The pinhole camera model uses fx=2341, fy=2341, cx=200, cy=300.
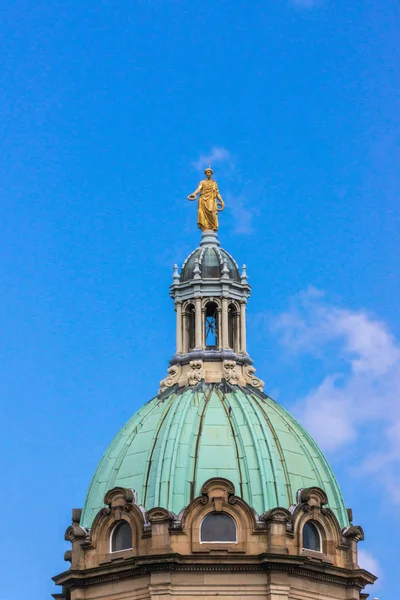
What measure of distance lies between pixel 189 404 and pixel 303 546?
8537 mm

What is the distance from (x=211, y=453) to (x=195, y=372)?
5.91 m

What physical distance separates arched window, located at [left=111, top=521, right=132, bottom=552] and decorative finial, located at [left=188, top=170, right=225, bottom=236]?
55.0 ft

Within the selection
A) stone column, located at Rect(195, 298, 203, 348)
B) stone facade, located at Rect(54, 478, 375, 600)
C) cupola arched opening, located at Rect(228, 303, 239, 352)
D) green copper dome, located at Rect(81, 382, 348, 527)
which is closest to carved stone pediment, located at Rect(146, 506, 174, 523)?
stone facade, located at Rect(54, 478, 375, 600)

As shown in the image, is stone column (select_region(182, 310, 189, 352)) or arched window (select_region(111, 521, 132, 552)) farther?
stone column (select_region(182, 310, 189, 352))

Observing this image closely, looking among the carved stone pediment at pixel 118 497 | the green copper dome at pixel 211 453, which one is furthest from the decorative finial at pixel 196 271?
the carved stone pediment at pixel 118 497

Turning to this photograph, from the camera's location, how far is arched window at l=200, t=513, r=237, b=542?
102 metres

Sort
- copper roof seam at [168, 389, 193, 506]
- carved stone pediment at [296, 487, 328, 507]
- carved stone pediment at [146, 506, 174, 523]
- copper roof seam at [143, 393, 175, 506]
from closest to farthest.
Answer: carved stone pediment at [146, 506, 174, 523] < copper roof seam at [168, 389, 193, 506] < carved stone pediment at [296, 487, 328, 507] < copper roof seam at [143, 393, 175, 506]

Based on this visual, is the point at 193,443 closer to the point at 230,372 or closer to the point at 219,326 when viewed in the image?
the point at 230,372

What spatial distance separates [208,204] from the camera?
113 m

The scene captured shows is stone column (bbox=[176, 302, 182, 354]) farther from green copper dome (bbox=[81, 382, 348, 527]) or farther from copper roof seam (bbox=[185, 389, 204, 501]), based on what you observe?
copper roof seam (bbox=[185, 389, 204, 501])

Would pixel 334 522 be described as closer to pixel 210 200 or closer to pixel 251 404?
pixel 251 404

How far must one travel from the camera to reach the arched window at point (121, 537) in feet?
337

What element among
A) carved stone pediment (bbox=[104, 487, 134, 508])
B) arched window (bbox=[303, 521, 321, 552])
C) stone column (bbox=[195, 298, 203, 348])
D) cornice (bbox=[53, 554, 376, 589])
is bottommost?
cornice (bbox=[53, 554, 376, 589])

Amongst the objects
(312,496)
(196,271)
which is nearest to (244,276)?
(196,271)
